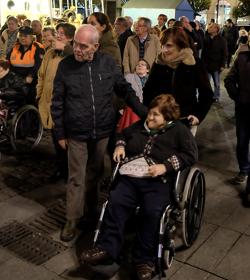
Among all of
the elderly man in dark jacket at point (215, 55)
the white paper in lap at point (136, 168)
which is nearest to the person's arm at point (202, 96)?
the white paper in lap at point (136, 168)

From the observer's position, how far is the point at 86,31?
138 inches

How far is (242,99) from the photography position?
491 centimetres

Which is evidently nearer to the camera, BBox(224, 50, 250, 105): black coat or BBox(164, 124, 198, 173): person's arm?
BBox(164, 124, 198, 173): person's arm

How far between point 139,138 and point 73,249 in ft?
3.72

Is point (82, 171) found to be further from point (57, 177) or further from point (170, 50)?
point (57, 177)

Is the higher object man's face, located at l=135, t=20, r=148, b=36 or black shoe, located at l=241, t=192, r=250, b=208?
man's face, located at l=135, t=20, r=148, b=36

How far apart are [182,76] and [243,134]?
66.3 inches

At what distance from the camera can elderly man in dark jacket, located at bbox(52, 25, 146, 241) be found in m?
3.54

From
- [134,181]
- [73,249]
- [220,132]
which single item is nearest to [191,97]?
Result: [134,181]

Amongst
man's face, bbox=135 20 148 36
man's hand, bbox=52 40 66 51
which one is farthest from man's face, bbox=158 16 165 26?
man's hand, bbox=52 40 66 51

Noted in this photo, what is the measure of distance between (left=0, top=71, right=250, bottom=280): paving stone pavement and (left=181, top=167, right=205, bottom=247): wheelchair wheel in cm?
12

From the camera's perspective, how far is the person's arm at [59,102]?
11.8 ft

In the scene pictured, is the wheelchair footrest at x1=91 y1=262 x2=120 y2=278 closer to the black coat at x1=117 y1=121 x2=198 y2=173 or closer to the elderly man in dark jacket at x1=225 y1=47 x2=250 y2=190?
the black coat at x1=117 y1=121 x2=198 y2=173

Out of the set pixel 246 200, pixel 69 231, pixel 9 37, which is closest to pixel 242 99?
pixel 246 200
